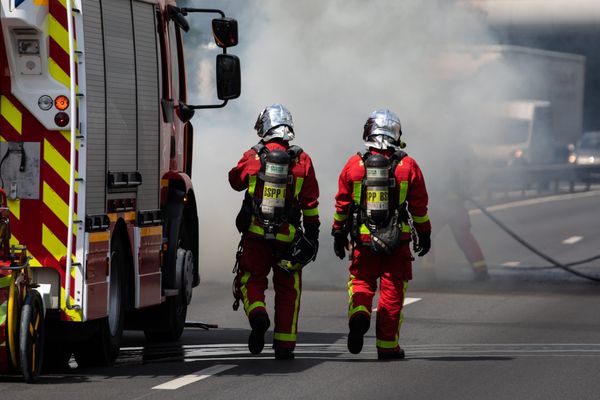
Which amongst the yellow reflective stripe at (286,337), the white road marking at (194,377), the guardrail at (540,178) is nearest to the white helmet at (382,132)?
the yellow reflective stripe at (286,337)

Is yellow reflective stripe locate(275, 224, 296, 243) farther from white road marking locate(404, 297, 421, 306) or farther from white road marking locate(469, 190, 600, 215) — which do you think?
white road marking locate(469, 190, 600, 215)

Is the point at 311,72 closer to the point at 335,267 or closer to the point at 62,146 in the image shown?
the point at 335,267

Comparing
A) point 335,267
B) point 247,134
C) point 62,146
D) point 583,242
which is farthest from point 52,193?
point 583,242

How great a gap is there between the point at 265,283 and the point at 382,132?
132 centimetres

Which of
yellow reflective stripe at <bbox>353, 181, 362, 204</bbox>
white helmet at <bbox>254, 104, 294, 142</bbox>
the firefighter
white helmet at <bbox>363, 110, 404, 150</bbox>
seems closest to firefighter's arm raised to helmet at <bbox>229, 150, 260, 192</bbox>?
the firefighter

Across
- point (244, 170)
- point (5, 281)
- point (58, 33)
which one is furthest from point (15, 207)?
point (244, 170)

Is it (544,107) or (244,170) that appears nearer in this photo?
(244,170)

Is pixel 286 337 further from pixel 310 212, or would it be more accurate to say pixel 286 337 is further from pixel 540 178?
pixel 540 178

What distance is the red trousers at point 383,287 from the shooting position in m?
10.8

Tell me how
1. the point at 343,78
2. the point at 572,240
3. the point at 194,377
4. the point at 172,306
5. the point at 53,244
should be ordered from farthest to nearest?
the point at 572,240 < the point at 343,78 < the point at 172,306 < the point at 194,377 < the point at 53,244

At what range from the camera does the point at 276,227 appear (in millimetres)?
10797

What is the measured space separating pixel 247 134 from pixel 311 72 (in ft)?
4.69

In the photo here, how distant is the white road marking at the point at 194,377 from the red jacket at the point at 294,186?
1.00 meters

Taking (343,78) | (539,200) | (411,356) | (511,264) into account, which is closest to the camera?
(411,356)
